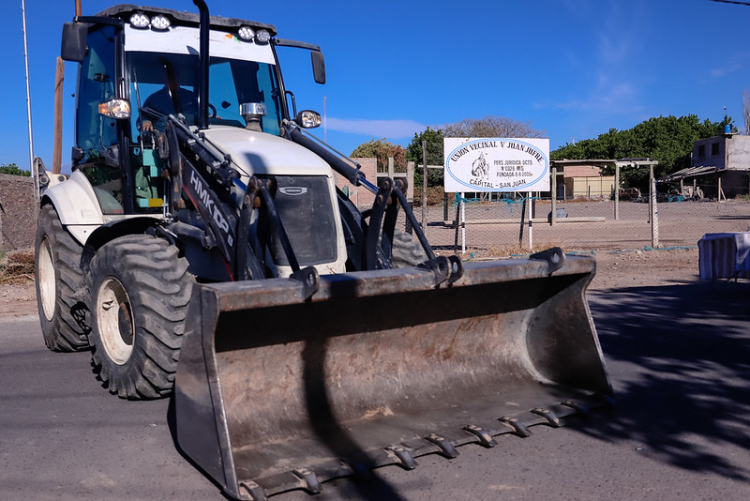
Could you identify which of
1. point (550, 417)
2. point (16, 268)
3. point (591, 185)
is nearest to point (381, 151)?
point (591, 185)

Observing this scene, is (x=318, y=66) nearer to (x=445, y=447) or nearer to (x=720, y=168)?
(x=445, y=447)

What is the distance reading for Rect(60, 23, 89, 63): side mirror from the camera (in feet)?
17.8

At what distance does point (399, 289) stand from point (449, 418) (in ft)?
3.37

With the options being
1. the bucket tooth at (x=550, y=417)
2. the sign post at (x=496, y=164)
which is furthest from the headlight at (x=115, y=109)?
the sign post at (x=496, y=164)

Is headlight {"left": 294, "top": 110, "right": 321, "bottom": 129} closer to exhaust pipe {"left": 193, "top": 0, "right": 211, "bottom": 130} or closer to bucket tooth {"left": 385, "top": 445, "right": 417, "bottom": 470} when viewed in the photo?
exhaust pipe {"left": 193, "top": 0, "right": 211, "bottom": 130}

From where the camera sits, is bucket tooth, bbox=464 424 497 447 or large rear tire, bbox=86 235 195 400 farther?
large rear tire, bbox=86 235 195 400

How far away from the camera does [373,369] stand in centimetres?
461

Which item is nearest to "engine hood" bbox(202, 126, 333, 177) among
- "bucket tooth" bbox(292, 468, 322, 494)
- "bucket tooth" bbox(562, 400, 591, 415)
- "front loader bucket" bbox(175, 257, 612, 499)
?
"front loader bucket" bbox(175, 257, 612, 499)

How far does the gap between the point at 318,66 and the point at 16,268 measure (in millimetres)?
9195

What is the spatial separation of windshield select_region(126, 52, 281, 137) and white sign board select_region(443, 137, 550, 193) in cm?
916

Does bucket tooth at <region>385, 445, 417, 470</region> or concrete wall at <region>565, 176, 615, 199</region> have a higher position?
concrete wall at <region>565, 176, 615, 199</region>

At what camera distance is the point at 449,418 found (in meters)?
4.51

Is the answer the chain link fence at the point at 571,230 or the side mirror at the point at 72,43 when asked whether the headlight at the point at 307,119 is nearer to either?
the side mirror at the point at 72,43

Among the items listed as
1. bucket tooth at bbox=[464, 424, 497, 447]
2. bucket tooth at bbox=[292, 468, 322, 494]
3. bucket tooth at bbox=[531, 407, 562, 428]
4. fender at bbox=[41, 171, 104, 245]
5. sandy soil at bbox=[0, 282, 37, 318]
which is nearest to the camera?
bucket tooth at bbox=[292, 468, 322, 494]
